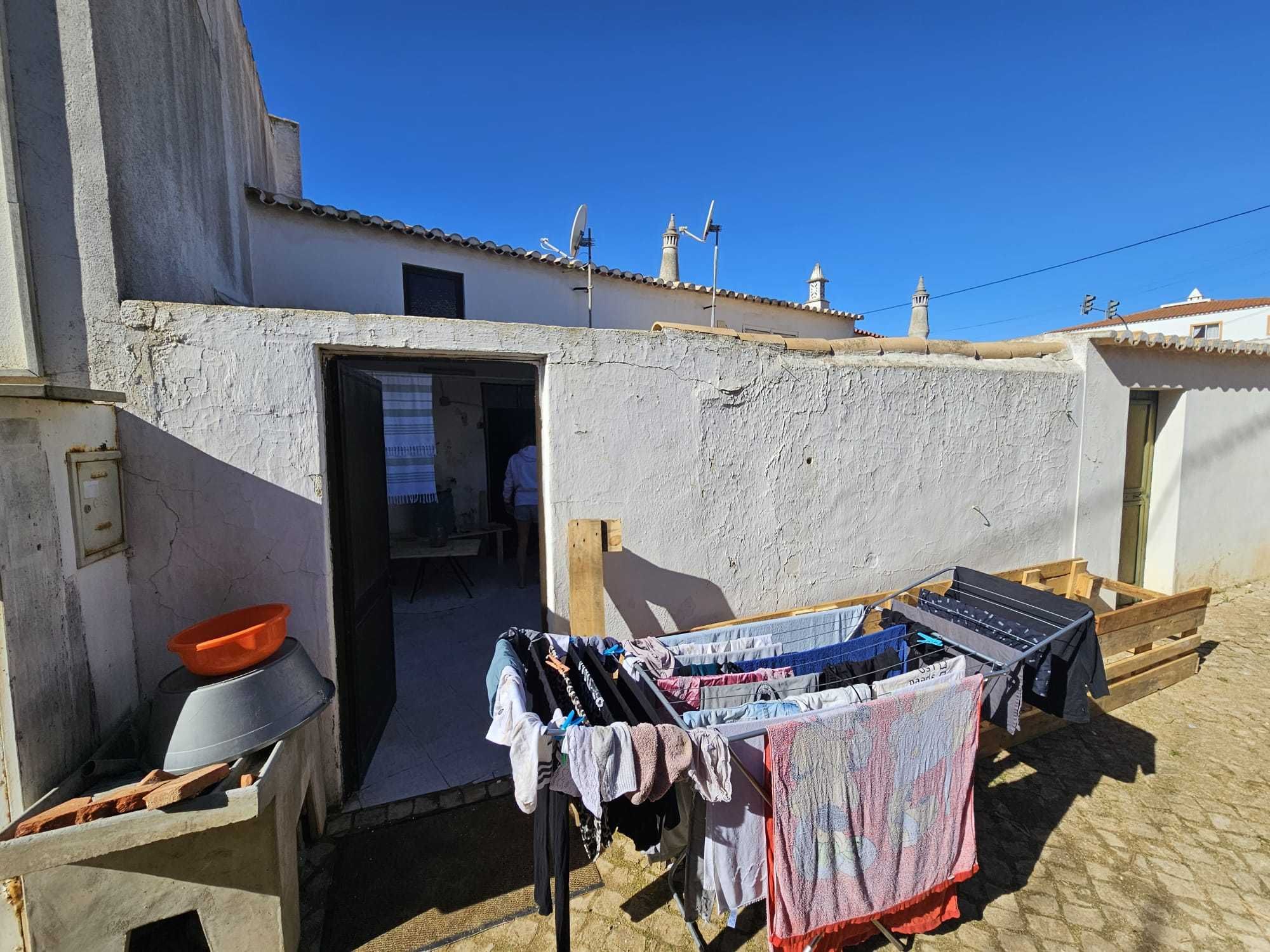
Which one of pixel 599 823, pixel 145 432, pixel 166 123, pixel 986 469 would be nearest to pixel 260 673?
pixel 145 432

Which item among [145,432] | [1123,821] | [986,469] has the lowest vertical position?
[1123,821]

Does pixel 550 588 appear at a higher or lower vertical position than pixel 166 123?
lower

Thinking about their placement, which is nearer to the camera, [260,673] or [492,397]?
[260,673]

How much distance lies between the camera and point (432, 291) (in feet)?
24.3

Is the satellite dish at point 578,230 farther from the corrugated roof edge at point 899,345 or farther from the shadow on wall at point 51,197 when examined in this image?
the shadow on wall at point 51,197

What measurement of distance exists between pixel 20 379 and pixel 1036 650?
468cm

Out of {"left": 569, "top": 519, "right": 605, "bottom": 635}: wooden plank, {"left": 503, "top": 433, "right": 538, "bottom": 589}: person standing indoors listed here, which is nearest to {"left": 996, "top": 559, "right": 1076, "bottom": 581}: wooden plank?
{"left": 569, "top": 519, "right": 605, "bottom": 635}: wooden plank

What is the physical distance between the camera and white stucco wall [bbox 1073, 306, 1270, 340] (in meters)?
20.1

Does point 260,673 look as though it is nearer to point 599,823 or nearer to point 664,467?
point 599,823

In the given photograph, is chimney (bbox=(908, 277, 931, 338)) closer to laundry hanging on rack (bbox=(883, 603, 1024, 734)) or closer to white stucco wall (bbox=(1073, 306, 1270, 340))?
white stucco wall (bbox=(1073, 306, 1270, 340))

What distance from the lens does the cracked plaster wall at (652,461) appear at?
2529 millimetres

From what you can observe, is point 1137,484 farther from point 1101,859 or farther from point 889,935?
point 889,935

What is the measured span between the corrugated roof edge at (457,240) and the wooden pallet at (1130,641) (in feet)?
20.5

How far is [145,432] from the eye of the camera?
2.47 metres
